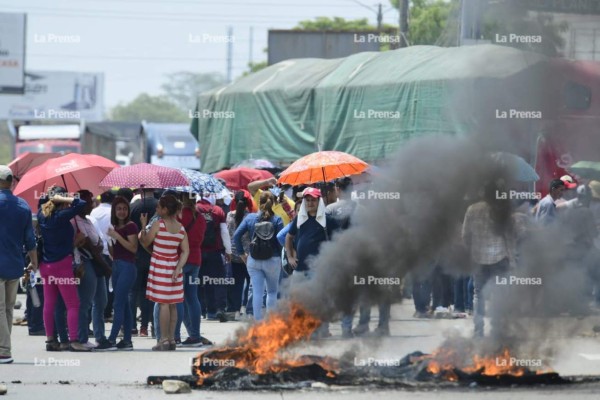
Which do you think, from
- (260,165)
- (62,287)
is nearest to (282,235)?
(62,287)

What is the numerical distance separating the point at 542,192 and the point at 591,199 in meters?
0.69

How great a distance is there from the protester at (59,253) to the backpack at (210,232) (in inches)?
125

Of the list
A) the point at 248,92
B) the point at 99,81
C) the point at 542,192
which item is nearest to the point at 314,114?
the point at 248,92

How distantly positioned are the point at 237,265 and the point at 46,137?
22.1 metres

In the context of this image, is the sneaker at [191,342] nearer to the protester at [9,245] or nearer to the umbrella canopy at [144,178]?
the umbrella canopy at [144,178]

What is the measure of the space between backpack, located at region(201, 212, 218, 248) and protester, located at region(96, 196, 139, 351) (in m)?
2.51

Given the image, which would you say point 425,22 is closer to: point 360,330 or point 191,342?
point 191,342

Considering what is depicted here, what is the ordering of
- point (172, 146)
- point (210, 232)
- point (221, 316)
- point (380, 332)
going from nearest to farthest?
point (380, 332)
point (210, 232)
point (221, 316)
point (172, 146)

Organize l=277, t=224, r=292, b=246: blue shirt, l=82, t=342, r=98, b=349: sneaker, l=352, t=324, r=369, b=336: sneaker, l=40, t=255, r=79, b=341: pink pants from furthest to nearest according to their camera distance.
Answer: l=277, t=224, r=292, b=246: blue shirt, l=82, t=342, r=98, b=349: sneaker, l=40, t=255, r=79, b=341: pink pants, l=352, t=324, r=369, b=336: sneaker

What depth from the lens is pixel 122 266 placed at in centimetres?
1312

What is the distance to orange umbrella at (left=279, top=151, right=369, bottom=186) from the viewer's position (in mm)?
14344

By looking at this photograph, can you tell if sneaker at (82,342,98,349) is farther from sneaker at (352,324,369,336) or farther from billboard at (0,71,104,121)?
billboard at (0,71,104,121)

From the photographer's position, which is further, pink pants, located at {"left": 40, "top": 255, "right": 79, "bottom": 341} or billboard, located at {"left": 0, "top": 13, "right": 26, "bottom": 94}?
billboard, located at {"left": 0, "top": 13, "right": 26, "bottom": 94}

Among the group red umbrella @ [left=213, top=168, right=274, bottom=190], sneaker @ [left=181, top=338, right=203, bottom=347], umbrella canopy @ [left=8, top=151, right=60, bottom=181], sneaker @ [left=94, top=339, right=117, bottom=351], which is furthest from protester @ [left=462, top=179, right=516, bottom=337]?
umbrella canopy @ [left=8, top=151, right=60, bottom=181]
